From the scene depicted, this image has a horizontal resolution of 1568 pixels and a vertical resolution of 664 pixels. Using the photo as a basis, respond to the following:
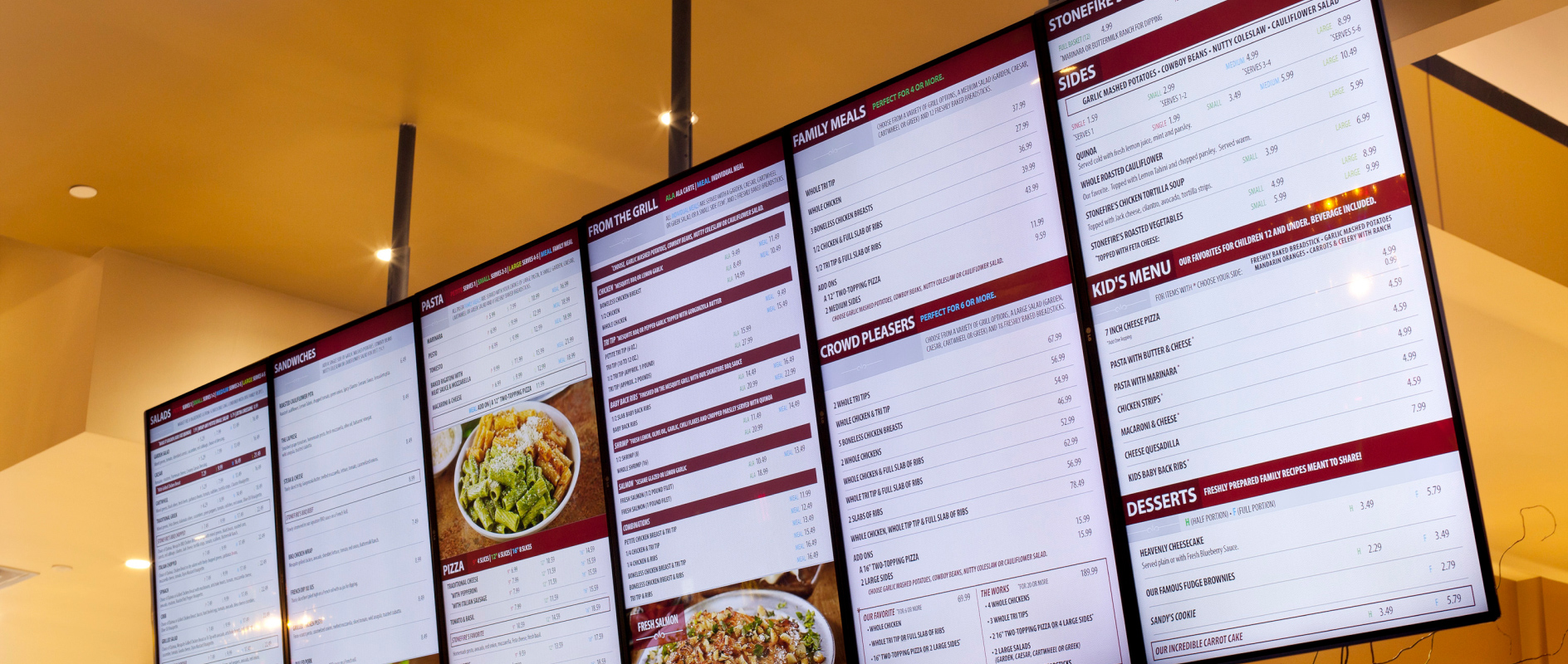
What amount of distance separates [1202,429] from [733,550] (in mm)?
1053

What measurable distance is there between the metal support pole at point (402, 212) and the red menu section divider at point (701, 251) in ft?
4.16

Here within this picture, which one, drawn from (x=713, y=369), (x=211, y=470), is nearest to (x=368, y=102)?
(x=211, y=470)

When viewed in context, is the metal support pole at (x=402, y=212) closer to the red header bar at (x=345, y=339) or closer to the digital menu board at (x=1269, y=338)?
the red header bar at (x=345, y=339)

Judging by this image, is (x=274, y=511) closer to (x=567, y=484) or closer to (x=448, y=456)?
(x=448, y=456)

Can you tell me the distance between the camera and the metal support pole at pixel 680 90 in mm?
3088

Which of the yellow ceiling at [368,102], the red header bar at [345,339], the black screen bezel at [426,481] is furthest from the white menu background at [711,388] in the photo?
the yellow ceiling at [368,102]

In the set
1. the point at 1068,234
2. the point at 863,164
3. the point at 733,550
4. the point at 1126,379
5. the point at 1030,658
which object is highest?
the point at 863,164

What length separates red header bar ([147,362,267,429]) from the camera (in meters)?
3.61

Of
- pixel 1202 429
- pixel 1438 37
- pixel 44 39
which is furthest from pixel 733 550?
pixel 44 39

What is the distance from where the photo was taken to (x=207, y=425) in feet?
Result: 12.0

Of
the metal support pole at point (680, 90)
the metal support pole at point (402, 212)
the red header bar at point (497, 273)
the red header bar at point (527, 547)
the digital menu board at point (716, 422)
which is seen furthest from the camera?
the metal support pole at point (402, 212)

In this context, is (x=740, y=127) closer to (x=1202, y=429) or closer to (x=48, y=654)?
(x=1202, y=429)

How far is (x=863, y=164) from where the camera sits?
239cm

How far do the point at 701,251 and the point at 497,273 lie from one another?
0.75 m
